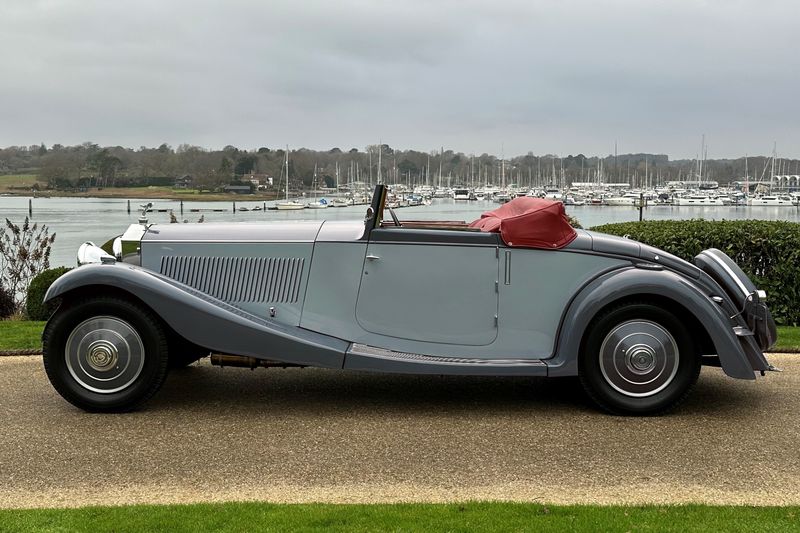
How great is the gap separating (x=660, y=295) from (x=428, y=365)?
5.64ft

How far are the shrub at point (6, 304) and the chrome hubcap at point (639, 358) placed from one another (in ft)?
33.8

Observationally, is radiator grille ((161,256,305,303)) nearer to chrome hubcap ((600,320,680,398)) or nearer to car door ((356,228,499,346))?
car door ((356,228,499,346))

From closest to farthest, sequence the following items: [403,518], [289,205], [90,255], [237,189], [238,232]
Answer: [403,518]
[238,232]
[90,255]
[237,189]
[289,205]

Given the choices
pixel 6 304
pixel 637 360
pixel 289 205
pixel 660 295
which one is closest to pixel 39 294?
pixel 6 304

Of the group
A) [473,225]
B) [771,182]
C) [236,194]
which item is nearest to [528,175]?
[771,182]

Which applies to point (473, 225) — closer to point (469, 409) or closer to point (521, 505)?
point (469, 409)

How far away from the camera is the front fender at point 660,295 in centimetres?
567

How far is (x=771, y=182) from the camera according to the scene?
10069 centimetres

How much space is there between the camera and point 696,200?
92.1 meters

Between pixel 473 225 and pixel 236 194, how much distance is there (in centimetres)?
5688

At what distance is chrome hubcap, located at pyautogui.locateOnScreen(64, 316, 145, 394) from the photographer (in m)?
5.75

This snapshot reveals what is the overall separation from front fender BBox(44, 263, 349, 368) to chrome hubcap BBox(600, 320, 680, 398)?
74.7 inches

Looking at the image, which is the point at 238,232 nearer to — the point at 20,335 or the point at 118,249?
the point at 118,249

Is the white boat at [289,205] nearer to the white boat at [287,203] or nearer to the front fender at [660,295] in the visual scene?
the white boat at [287,203]
